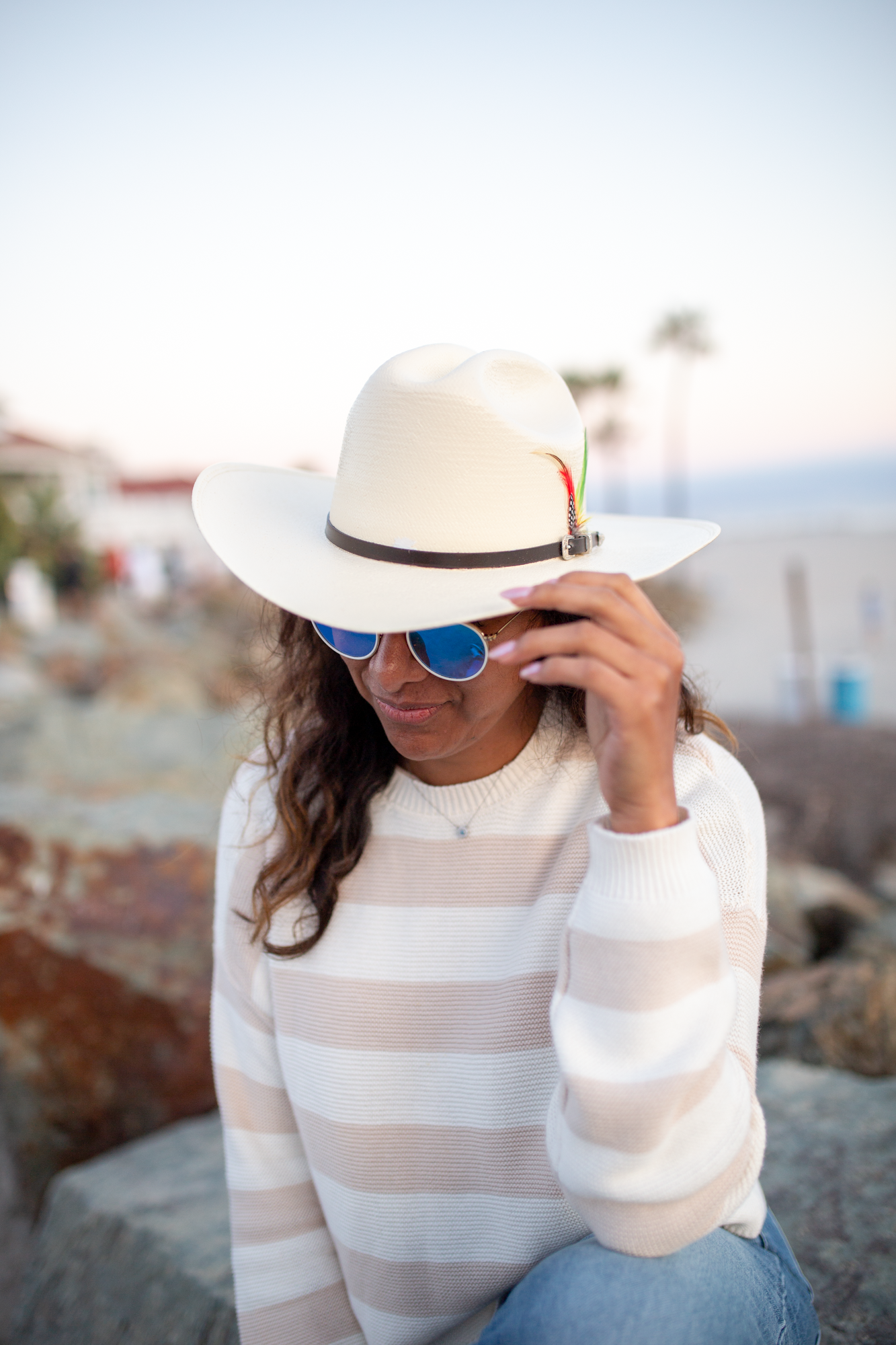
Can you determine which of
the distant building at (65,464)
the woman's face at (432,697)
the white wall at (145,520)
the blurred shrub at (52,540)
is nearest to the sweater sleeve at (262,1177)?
the woman's face at (432,697)

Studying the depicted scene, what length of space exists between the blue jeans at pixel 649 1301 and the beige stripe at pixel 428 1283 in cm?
24

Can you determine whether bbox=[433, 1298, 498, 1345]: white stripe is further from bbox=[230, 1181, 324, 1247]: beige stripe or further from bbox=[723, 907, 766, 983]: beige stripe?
bbox=[723, 907, 766, 983]: beige stripe

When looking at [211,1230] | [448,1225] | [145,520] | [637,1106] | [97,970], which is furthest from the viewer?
[145,520]

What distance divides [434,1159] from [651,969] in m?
0.71

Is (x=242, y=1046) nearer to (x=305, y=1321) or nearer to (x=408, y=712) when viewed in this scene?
(x=305, y=1321)

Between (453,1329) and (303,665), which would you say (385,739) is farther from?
(453,1329)

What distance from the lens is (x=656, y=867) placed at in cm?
115

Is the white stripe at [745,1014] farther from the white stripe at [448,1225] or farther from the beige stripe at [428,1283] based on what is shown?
the beige stripe at [428,1283]

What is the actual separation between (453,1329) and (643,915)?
1.03 metres

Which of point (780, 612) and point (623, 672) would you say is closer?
point (623, 672)

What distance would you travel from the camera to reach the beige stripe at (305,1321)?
170cm

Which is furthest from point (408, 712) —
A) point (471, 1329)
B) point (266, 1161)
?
point (471, 1329)

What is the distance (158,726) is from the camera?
5.77 meters

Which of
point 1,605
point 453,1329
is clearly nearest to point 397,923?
point 453,1329
